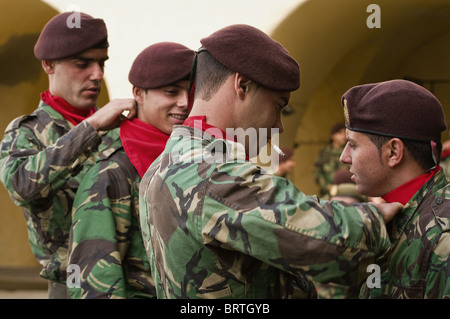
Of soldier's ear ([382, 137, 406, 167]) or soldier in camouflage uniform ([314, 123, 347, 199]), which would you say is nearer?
soldier's ear ([382, 137, 406, 167])

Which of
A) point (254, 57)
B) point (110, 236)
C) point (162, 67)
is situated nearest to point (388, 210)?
point (254, 57)

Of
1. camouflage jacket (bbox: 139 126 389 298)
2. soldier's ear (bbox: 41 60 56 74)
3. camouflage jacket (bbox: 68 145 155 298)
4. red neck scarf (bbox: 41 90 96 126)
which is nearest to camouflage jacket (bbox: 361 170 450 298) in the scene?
camouflage jacket (bbox: 139 126 389 298)

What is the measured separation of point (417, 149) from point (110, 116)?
1.28 meters

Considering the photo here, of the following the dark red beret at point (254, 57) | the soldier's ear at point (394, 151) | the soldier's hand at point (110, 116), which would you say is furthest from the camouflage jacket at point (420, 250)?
the soldier's hand at point (110, 116)

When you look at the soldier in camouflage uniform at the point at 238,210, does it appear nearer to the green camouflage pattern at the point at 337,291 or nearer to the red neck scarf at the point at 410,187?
the red neck scarf at the point at 410,187

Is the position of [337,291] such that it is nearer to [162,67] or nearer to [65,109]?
[65,109]

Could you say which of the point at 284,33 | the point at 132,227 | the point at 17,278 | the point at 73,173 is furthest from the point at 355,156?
the point at 17,278

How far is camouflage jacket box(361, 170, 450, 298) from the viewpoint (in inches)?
80.0

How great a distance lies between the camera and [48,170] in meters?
2.82

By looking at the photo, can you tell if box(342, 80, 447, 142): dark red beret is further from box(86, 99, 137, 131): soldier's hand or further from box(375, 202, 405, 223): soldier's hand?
box(86, 99, 137, 131): soldier's hand

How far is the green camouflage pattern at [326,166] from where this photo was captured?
24.3 feet

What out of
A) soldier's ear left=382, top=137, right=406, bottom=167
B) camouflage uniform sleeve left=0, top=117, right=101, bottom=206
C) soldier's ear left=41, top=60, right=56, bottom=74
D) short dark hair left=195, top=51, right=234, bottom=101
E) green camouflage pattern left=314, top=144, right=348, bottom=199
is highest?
short dark hair left=195, top=51, right=234, bottom=101

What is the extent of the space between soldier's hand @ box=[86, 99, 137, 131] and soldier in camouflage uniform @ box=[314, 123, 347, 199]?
4.68m

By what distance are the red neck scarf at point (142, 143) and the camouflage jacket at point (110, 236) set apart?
34mm
